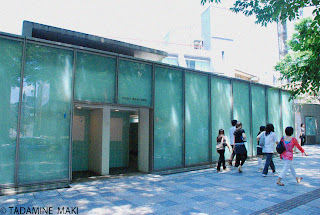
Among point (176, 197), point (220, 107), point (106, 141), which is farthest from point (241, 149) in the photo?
point (106, 141)

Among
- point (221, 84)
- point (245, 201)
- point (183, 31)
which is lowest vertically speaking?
point (245, 201)

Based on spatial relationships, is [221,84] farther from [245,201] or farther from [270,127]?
[245,201]

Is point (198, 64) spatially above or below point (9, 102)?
above

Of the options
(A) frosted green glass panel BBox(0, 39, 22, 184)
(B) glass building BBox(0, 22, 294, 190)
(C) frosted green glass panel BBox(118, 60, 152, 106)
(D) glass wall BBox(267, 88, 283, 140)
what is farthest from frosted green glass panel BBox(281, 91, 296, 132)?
(A) frosted green glass panel BBox(0, 39, 22, 184)

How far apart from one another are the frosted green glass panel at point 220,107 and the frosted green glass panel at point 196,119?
15.9 inches

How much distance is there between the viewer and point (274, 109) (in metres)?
14.2

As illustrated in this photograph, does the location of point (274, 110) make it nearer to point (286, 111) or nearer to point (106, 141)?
point (286, 111)

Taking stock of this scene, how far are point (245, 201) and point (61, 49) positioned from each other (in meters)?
6.46

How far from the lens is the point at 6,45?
648cm

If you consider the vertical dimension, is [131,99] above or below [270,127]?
above

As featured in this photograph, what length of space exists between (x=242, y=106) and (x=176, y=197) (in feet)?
25.4

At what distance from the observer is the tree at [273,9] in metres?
6.69

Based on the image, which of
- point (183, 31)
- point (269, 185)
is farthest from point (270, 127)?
point (183, 31)

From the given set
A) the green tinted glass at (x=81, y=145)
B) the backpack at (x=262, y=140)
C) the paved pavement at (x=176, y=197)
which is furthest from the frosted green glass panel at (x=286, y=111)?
the green tinted glass at (x=81, y=145)
